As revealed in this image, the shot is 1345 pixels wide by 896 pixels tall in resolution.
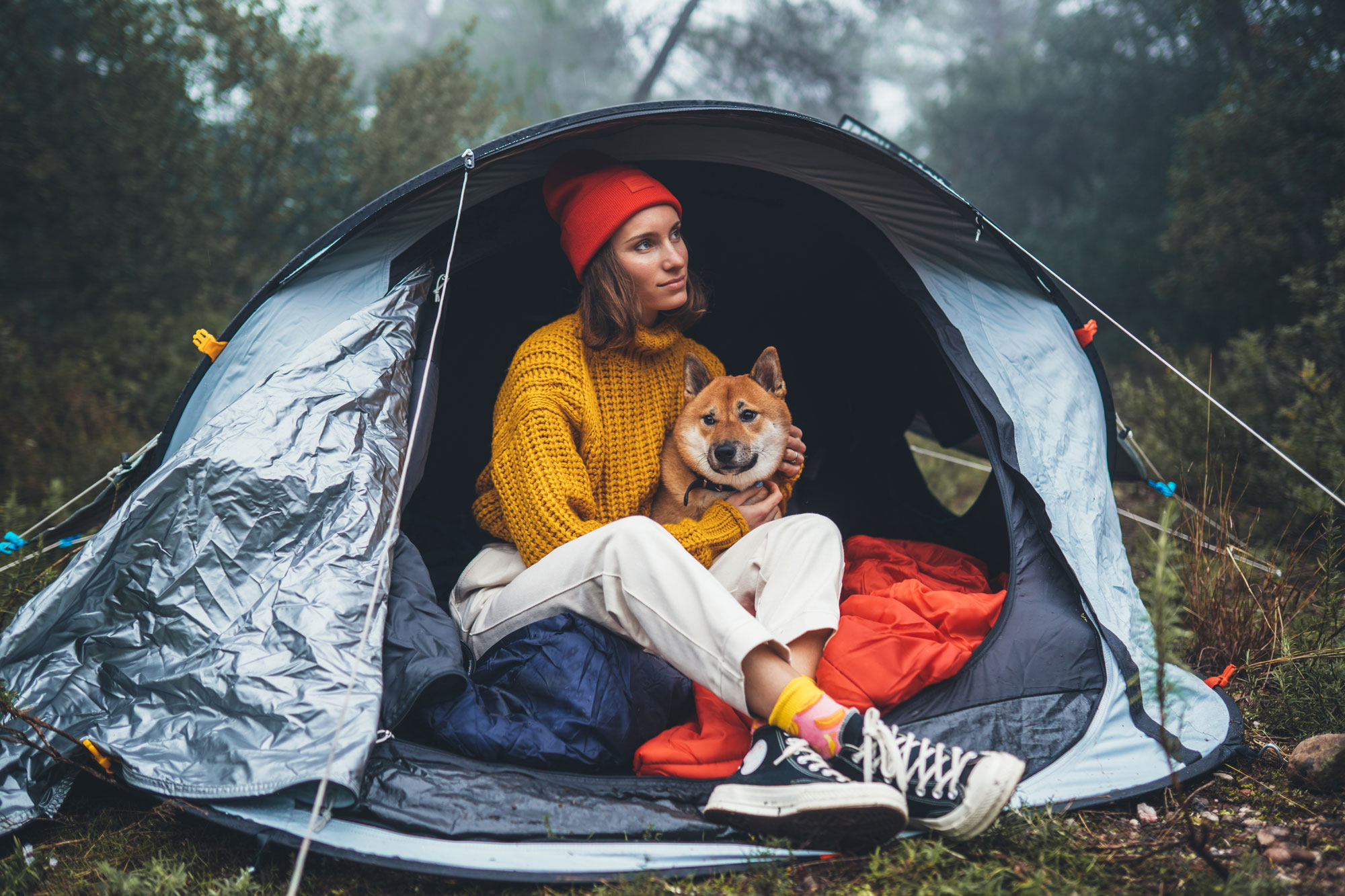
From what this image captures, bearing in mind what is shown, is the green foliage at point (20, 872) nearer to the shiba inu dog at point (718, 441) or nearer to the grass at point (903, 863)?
the grass at point (903, 863)

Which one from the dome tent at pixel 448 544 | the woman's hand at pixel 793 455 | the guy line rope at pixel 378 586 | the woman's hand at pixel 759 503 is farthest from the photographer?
the woman's hand at pixel 793 455

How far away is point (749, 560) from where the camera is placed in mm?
2076

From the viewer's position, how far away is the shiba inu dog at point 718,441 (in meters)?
2.39

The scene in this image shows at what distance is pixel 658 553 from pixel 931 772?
2.33ft

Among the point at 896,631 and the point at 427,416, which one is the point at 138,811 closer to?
the point at 427,416

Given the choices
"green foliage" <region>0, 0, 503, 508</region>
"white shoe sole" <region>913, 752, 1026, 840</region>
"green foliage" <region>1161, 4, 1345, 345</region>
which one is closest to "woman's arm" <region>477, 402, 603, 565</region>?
"white shoe sole" <region>913, 752, 1026, 840</region>

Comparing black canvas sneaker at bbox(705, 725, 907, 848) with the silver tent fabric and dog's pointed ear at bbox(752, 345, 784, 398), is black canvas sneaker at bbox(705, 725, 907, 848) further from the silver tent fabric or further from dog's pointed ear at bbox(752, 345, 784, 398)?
dog's pointed ear at bbox(752, 345, 784, 398)

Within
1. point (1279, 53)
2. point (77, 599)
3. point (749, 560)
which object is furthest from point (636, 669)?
point (1279, 53)

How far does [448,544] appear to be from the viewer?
9.30 ft

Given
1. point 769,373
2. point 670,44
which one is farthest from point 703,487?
point 670,44

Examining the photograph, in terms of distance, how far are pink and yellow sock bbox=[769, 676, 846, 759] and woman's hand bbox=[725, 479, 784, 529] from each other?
29.6 inches

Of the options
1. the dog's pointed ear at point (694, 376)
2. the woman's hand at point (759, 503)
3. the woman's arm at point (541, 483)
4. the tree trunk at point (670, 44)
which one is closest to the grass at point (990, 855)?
the woman's arm at point (541, 483)

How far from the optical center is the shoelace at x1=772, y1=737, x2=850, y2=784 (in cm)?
153

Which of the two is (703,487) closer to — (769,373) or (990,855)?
(769,373)
